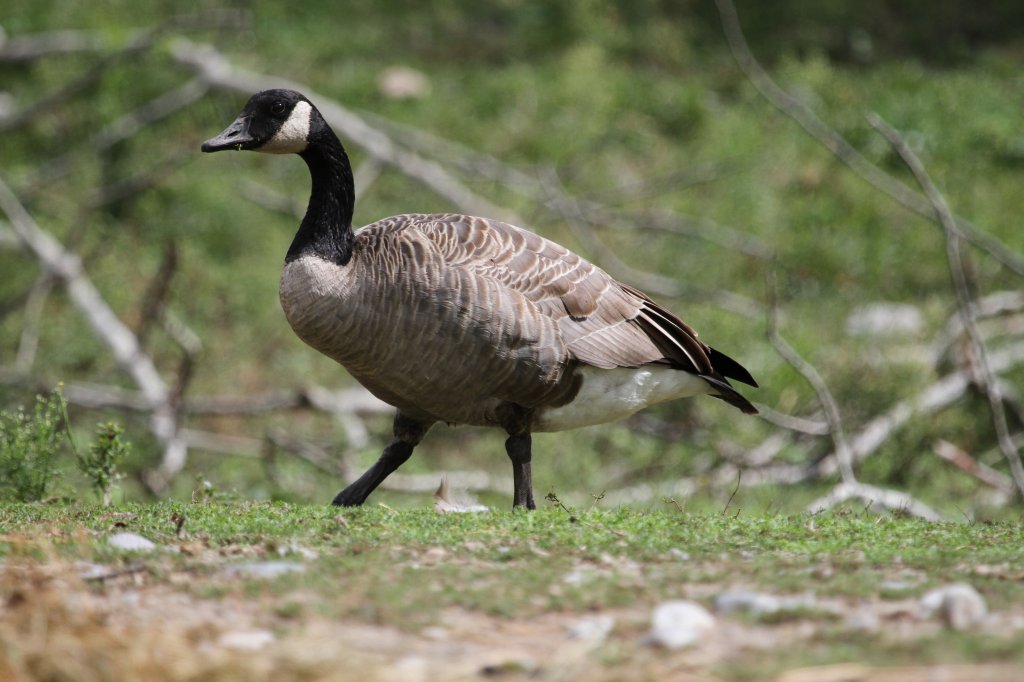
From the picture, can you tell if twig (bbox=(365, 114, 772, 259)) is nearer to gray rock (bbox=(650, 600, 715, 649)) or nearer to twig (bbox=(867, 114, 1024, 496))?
twig (bbox=(867, 114, 1024, 496))

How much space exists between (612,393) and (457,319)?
3.43ft

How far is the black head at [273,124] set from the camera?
20.6 feet

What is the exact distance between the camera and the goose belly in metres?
6.22

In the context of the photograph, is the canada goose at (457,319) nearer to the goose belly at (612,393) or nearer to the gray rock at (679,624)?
the goose belly at (612,393)

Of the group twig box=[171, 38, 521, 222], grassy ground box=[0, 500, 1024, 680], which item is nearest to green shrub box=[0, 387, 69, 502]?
grassy ground box=[0, 500, 1024, 680]

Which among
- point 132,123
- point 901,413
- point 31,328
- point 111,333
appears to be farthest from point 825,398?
point 132,123

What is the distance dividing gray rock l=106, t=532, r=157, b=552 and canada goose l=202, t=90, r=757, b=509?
1.55m

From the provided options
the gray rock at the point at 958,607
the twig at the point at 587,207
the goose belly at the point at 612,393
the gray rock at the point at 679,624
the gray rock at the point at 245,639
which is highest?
the twig at the point at 587,207

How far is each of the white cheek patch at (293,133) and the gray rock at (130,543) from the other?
2.42 m

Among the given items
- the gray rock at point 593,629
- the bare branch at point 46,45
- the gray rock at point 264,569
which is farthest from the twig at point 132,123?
the gray rock at point 593,629

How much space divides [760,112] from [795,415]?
14.6 feet

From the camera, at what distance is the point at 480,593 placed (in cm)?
379

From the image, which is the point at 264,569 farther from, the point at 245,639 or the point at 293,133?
the point at 293,133

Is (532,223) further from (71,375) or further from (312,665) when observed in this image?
(312,665)
